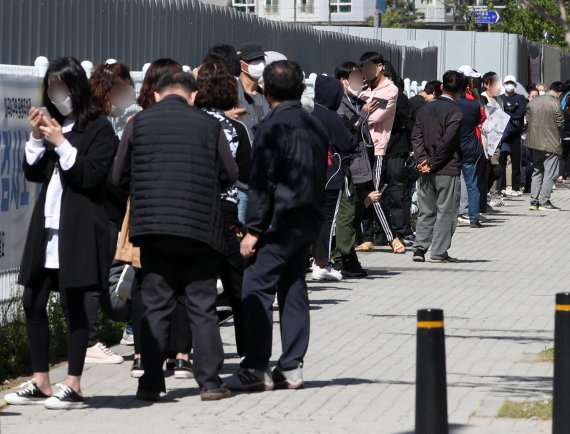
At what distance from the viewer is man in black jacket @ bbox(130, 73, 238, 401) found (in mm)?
7922

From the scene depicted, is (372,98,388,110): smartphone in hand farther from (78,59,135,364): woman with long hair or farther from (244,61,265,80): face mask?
(78,59,135,364): woman with long hair

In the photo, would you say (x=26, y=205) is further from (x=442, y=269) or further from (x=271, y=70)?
(x=442, y=269)

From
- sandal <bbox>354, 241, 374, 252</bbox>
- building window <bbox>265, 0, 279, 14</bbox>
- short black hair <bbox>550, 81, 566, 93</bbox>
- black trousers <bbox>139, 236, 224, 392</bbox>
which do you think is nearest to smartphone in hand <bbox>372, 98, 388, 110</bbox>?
sandal <bbox>354, 241, 374, 252</bbox>

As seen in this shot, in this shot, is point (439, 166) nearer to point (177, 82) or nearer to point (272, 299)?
point (272, 299)

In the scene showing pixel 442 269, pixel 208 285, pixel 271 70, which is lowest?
pixel 442 269

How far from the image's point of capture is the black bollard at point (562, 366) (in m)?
6.69

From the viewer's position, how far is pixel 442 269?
631 inches

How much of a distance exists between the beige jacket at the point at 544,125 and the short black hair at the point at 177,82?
16.6 metres

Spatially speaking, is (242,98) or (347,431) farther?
(242,98)

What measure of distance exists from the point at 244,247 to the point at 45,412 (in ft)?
5.05

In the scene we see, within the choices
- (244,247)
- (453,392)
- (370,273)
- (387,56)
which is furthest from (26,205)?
(387,56)

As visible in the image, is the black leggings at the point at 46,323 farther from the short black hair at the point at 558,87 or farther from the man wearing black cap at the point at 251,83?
the short black hair at the point at 558,87

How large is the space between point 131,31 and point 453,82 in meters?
4.30

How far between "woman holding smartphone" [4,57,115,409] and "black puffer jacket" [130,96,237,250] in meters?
0.19
